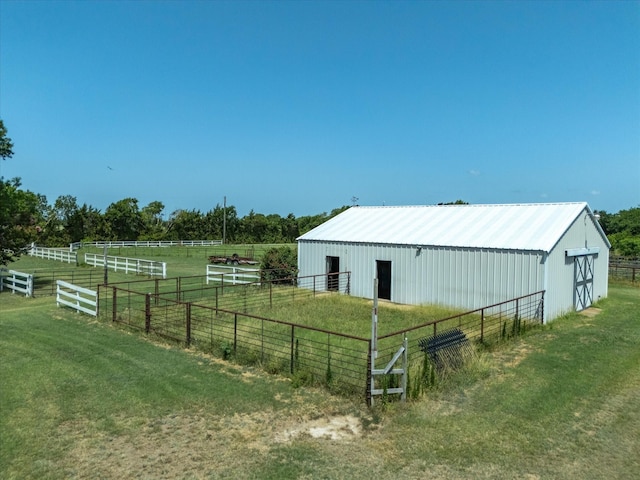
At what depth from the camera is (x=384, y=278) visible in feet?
69.1

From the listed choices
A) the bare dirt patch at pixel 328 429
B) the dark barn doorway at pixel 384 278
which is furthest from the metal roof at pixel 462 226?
the bare dirt patch at pixel 328 429

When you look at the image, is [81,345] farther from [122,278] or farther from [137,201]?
[137,201]

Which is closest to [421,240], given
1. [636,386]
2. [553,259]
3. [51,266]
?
[553,259]

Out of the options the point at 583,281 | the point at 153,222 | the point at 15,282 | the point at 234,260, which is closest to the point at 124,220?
the point at 153,222

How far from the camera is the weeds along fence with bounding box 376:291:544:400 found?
8.18 meters

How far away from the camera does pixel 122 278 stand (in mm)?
25109

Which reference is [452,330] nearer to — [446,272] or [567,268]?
[446,272]

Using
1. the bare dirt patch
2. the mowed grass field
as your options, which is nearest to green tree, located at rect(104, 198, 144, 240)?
the mowed grass field

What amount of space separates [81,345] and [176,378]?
3.83m

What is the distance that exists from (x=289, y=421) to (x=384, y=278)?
575 inches

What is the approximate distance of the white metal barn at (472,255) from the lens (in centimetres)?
1560

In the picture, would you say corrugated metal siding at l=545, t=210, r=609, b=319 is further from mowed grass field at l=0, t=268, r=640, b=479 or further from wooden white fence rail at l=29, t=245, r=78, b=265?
wooden white fence rail at l=29, t=245, r=78, b=265

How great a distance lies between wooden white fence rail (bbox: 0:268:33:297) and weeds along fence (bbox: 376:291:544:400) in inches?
636

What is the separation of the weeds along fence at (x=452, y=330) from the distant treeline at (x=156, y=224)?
54.6 m
